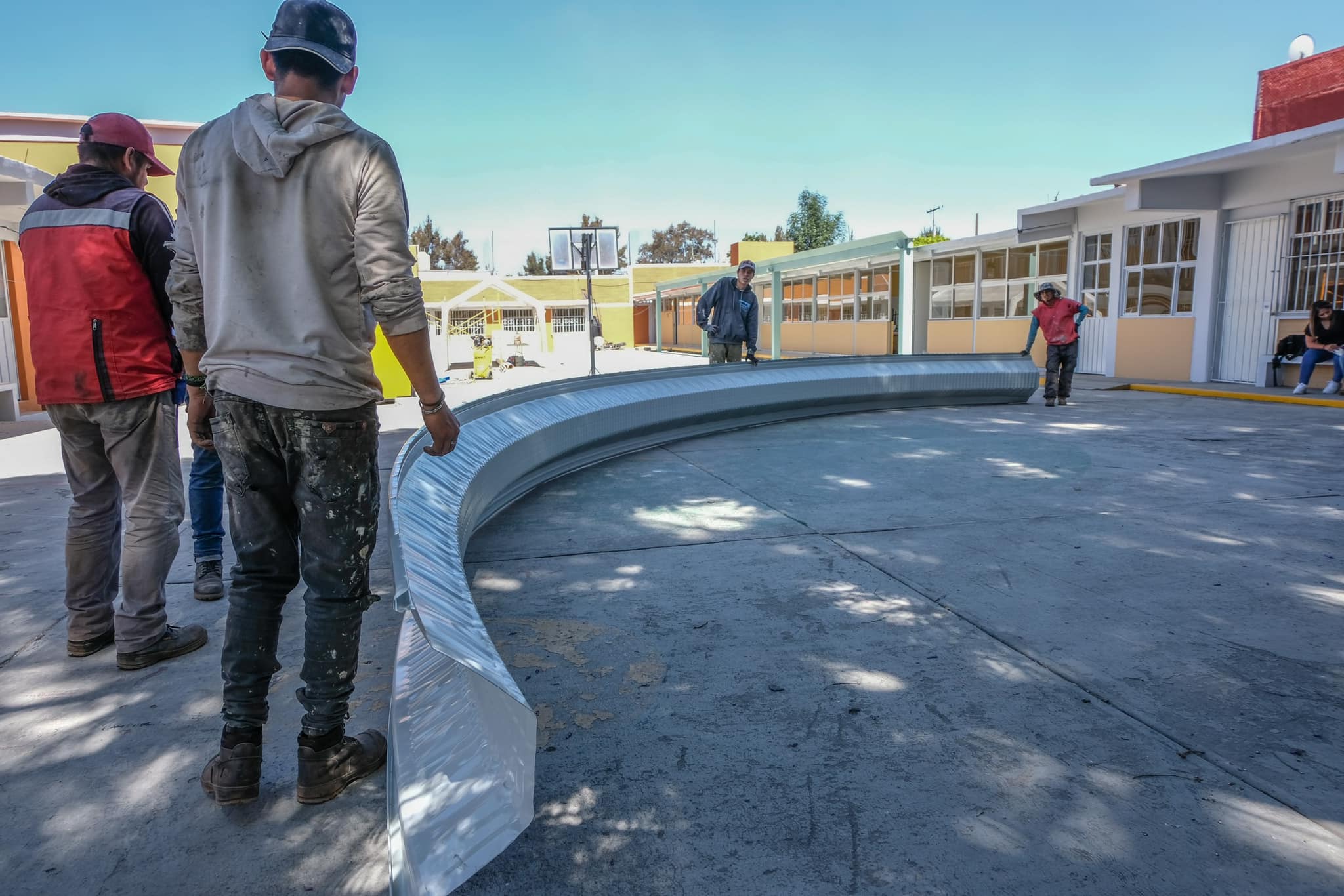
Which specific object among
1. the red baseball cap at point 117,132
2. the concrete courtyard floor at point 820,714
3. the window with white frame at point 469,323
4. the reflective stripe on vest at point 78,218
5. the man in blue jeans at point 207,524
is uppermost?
the red baseball cap at point 117,132

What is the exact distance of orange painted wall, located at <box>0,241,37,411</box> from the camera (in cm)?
1259

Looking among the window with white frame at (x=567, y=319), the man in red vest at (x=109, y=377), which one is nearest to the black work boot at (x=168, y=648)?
the man in red vest at (x=109, y=377)

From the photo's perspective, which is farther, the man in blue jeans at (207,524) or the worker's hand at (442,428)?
the man in blue jeans at (207,524)

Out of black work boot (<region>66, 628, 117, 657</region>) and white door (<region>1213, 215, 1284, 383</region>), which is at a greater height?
white door (<region>1213, 215, 1284, 383</region>)

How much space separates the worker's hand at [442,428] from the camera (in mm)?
2408

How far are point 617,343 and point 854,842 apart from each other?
149ft

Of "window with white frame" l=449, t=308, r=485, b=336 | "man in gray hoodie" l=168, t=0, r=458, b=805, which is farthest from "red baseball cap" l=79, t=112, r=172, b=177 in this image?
"window with white frame" l=449, t=308, r=485, b=336

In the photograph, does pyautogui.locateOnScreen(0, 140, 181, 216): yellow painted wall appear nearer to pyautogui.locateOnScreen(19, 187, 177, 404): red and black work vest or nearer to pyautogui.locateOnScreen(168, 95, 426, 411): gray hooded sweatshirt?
pyautogui.locateOnScreen(19, 187, 177, 404): red and black work vest

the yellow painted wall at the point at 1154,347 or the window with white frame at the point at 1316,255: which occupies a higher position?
the window with white frame at the point at 1316,255

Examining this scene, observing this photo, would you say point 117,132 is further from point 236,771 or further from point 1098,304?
point 1098,304

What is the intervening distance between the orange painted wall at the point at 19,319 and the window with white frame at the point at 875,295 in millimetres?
19897

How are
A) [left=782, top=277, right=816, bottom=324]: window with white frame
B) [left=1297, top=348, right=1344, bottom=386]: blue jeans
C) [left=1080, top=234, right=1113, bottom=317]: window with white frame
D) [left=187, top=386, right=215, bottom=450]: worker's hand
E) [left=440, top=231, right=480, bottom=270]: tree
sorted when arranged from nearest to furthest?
[left=187, top=386, right=215, bottom=450]: worker's hand → [left=1297, top=348, right=1344, bottom=386]: blue jeans → [left=1080, top=234, right=1113, bottom=317]: window with white frame → [left=782, top=277, right=816, bottom=324]: window with white frame → [left=440, top=231, right=480, bottom=270]: tree

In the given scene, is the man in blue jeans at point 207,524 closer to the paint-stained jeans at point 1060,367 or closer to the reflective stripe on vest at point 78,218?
the reflective stripe on vest at point 78,218

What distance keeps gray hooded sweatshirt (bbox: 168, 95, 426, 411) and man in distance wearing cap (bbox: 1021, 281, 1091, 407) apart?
35.1ft
